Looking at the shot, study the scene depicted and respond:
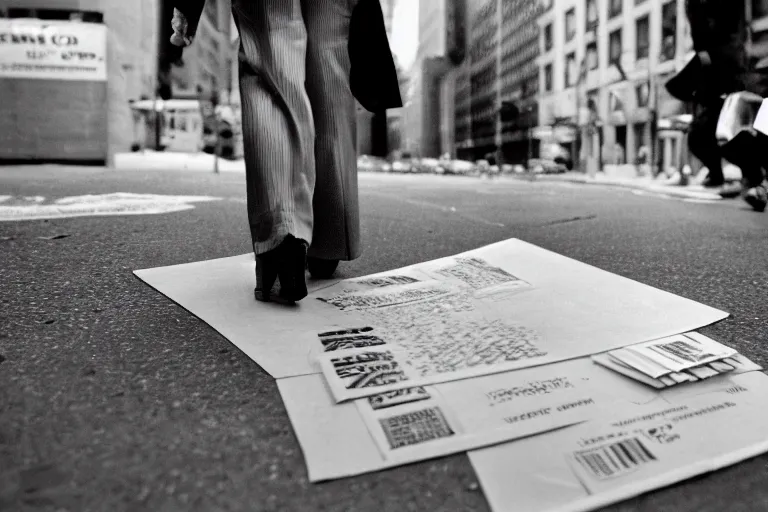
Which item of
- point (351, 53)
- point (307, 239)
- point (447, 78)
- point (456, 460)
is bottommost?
point (456, 460)

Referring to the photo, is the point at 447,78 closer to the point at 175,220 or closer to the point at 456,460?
the point at 175,220

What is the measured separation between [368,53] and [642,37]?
44.1 ft

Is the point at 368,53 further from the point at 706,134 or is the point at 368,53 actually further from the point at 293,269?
the point at 706,134

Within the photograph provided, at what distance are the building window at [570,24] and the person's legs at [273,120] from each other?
15.6 m

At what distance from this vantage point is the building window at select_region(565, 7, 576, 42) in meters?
15.3

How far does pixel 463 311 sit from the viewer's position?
117 centimetres

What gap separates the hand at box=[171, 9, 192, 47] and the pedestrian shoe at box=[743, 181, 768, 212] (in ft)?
9.43

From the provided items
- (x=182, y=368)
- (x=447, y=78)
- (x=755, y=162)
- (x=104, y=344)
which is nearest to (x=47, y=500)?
(x=182, y=368)

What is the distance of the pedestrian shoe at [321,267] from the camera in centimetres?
142

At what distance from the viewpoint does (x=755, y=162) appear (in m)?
3.19

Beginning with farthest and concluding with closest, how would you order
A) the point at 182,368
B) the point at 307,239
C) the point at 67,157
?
the point at 67,157 < the point at 307,239 < the point at 182,368

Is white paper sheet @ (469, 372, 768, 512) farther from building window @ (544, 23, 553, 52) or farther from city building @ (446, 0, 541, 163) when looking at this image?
building window @ (544, 23, 553, 52)

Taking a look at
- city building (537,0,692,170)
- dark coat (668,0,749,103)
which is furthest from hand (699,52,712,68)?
city building (537,0,692,170)

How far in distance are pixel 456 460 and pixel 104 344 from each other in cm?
58
